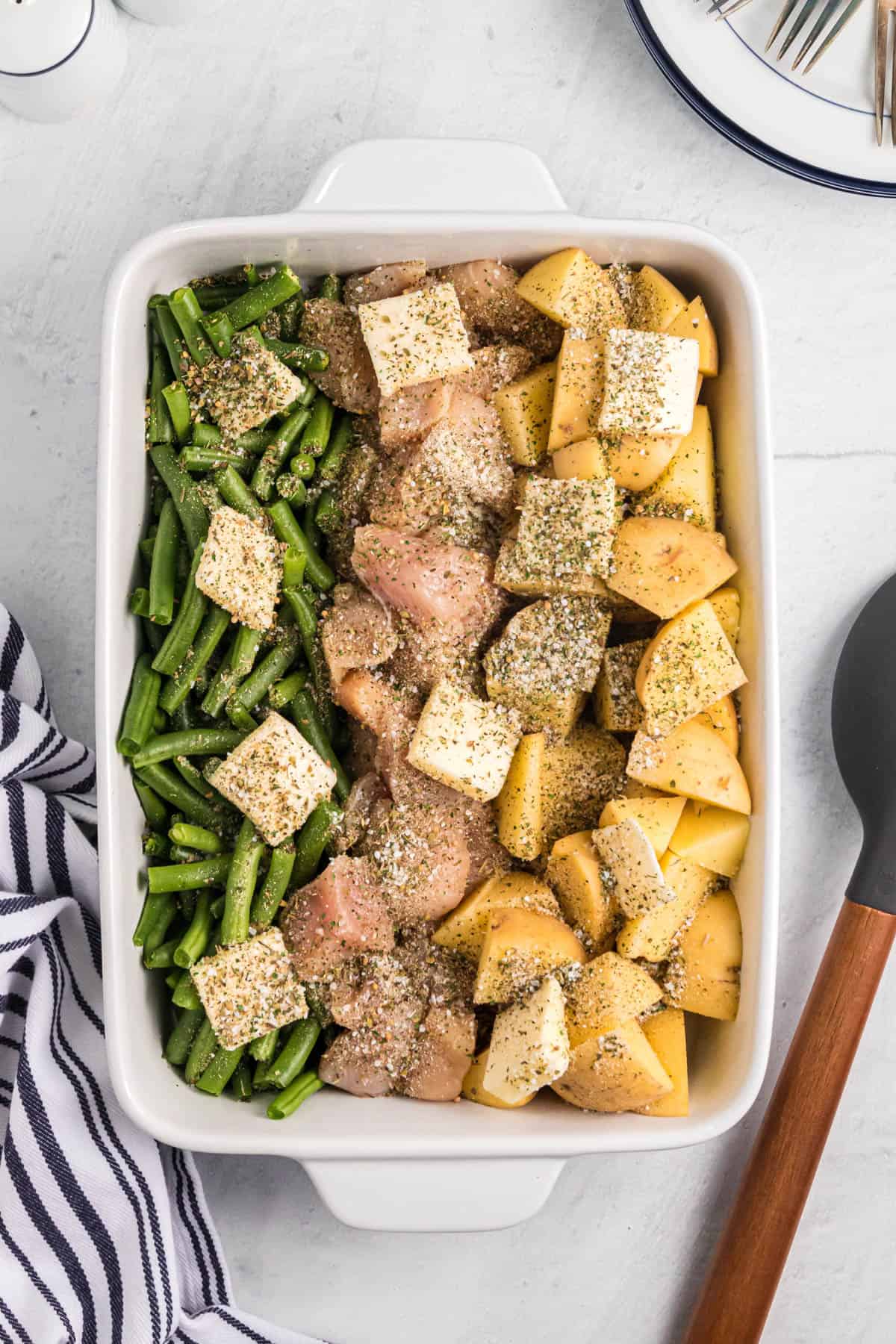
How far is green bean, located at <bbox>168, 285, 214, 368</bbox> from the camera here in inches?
67.9

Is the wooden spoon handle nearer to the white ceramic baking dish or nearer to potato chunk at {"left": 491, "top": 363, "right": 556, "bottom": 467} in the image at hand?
the white ceramic baking dish

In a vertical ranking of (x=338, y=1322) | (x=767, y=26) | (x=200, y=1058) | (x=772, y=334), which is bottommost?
(x=338, y=1322)

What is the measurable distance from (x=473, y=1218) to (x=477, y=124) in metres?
1.99

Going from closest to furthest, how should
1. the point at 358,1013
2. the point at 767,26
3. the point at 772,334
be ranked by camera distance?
the point at 358,1013
the point at 767,26
the point at 772,334

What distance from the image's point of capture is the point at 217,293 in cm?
180

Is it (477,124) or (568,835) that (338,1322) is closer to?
(568,835)

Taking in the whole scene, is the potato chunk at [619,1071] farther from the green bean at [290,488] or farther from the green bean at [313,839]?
the green bean at [290,488]

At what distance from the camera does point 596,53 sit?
6.63ft

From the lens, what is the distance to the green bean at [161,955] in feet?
5.65

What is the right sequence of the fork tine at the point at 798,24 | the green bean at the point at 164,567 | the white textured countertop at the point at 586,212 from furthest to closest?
the white textured countertop at the point at 586,212 < the fork tine at the point at 798,24 < the green bean at the point at 164,567

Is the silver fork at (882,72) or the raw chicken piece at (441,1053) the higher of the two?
the silver fork at (882,72)

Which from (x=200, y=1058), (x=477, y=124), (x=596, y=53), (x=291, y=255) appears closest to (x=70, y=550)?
(x=291, y=255)

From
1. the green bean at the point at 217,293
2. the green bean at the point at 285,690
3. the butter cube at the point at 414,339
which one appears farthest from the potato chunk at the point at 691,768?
the green bean at the point at 217,293

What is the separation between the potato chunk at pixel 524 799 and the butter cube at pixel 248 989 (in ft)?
1.40
